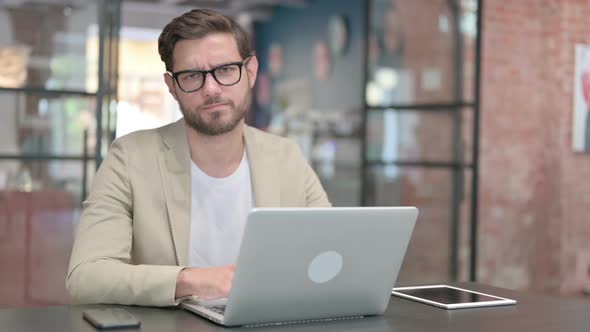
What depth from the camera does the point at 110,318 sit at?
1.55 m

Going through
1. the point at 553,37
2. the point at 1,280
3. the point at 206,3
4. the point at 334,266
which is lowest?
the point at 1,280

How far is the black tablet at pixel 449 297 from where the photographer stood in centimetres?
186

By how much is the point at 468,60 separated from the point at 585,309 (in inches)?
136

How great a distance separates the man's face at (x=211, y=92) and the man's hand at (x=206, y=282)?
1.76 ft

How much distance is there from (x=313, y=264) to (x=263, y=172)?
774 mm

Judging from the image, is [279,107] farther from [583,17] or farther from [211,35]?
[211,35]

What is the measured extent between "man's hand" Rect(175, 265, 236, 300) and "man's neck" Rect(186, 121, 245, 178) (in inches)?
22.4

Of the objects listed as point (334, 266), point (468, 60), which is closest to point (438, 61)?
point (468, 60)

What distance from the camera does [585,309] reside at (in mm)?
1882

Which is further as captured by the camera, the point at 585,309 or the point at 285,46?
the point at 285,46

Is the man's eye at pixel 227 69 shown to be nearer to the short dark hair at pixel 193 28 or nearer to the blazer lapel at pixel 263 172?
the short dark hair at pixel 193 28

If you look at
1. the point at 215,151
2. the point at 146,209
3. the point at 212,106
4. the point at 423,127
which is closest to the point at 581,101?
the point at 423,127

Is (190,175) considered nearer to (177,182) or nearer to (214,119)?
(177,182)

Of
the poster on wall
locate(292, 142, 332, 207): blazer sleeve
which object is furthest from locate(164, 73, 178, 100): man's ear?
the poster on wall
